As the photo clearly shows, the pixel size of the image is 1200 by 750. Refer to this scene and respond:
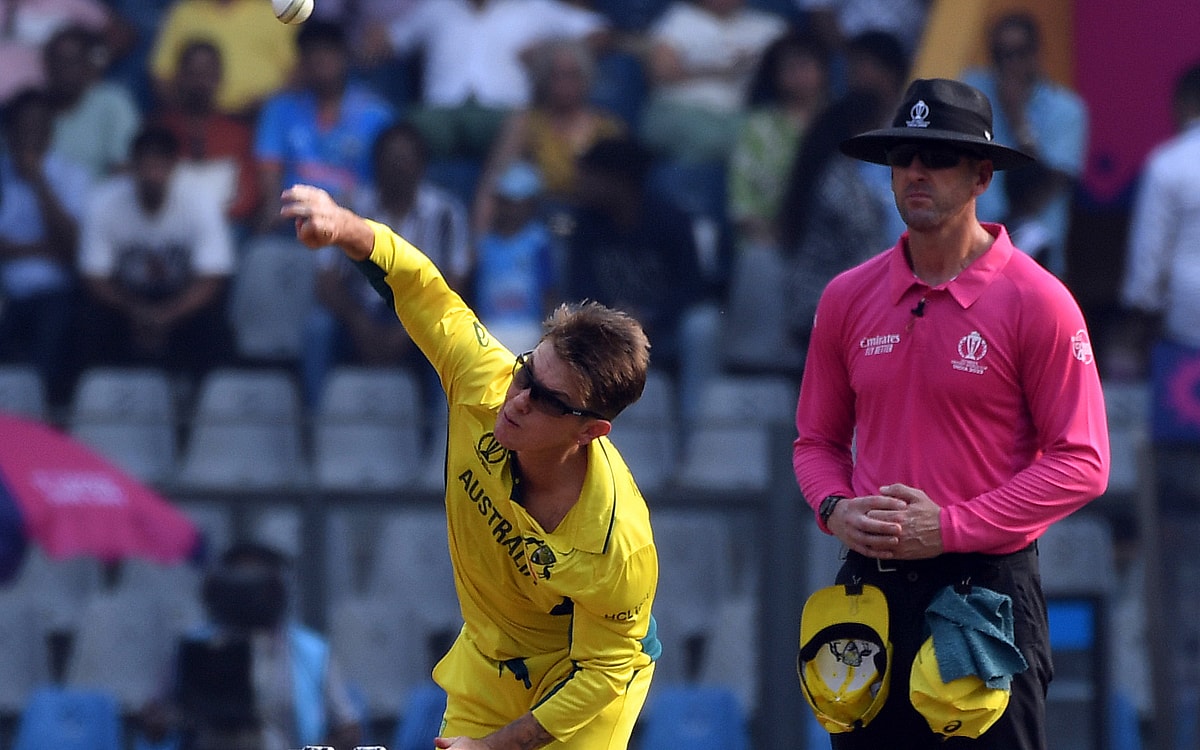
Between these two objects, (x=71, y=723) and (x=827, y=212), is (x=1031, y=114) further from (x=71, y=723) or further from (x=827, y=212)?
(x=71, y=723)

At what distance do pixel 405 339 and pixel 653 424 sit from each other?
1.84 metres

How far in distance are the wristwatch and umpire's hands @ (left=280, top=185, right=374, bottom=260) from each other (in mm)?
1238

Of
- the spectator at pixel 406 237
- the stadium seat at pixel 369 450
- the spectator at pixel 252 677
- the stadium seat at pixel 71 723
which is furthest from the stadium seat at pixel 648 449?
the stadium seat at pixel 71 723

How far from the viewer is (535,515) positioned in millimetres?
4273

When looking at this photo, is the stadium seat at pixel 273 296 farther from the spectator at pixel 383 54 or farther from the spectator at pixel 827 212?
the spectator at pixel 827 212

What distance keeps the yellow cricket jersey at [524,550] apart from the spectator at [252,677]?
131 inches

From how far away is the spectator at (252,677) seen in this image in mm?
7723

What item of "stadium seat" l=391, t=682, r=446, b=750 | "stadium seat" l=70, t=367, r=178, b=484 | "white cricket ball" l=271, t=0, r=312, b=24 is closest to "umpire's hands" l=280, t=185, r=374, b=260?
"white cricket ball" l=271, t=0, r=312, b=24

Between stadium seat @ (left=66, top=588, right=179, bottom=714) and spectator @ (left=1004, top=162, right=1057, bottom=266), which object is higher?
spectator @ (left=1004, top=162, right=1057, bottom=266)

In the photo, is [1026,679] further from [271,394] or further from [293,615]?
[271,394]

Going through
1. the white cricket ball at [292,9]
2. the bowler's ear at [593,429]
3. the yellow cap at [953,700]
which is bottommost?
the yellow cap at [953,700]

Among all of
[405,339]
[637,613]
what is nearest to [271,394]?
[405,339]

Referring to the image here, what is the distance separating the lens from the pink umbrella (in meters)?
7.80

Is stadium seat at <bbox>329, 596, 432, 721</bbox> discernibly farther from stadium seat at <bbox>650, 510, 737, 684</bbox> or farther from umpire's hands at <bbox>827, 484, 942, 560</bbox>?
umpire's hands at <bbox>827, 484, 942, 560</bbox>
